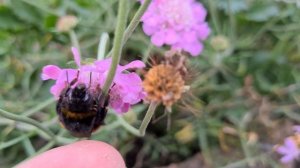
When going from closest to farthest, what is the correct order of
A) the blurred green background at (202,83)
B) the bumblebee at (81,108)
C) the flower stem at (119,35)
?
the flower stem at (119,35)
the bumblebee at (81,108)
the blurred green background at (202,83)

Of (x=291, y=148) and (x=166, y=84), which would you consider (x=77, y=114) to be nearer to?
(x=166, y=84)

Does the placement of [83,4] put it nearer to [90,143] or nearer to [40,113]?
[40,113]

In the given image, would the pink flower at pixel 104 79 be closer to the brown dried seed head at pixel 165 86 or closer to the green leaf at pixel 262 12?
the brown dried seed head at pixel 165 86

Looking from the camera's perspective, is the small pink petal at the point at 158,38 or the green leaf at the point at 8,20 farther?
the green leaf at the point at 8,20

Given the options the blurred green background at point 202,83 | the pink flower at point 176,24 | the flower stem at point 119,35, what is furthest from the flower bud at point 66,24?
the flower stem at point 119,35

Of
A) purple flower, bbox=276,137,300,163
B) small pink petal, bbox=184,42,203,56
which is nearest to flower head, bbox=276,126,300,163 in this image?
purple flower, bbox=276,137,300,163

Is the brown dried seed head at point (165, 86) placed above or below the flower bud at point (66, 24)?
above

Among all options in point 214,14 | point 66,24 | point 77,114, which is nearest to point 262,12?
point 214,14
